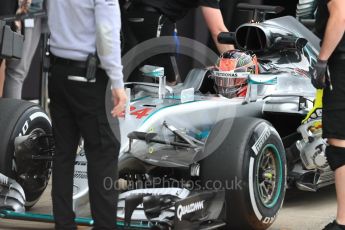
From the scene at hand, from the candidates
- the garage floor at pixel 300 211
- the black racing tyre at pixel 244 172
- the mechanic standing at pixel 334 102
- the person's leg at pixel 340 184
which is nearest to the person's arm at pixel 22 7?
the garage floor at pixel 300 211

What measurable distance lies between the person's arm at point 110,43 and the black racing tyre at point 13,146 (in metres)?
1.36

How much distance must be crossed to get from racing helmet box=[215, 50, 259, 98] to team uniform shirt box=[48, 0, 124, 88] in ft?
5.90

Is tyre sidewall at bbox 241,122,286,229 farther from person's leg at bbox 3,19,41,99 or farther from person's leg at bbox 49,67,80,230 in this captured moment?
person's leg at bbox 3,19,41,99

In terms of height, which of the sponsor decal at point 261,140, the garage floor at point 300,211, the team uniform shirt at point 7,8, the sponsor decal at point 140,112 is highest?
the team uniform shirt at point 7,8

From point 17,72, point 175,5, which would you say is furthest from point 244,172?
point 17,72

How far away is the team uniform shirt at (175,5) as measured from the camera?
685cm

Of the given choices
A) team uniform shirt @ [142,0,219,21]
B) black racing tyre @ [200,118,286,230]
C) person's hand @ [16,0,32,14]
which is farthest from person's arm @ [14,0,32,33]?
black racing tyre @ [200,118,286,230]

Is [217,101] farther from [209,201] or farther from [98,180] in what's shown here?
→ [98,180]

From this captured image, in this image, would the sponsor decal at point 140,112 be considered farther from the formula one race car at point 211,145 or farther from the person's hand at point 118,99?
the person's hand at point 118,99

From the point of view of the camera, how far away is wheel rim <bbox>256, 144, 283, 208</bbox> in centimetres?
560

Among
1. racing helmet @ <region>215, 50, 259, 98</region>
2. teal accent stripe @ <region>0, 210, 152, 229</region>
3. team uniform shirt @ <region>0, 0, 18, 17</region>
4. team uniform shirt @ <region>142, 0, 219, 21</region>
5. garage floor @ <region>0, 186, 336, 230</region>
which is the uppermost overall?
team uniform shirt @ <region>142, 0, 219, 21</region>

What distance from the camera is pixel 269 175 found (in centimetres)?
565

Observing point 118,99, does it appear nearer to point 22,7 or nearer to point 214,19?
point 214,19

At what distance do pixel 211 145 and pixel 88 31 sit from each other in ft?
3.91
